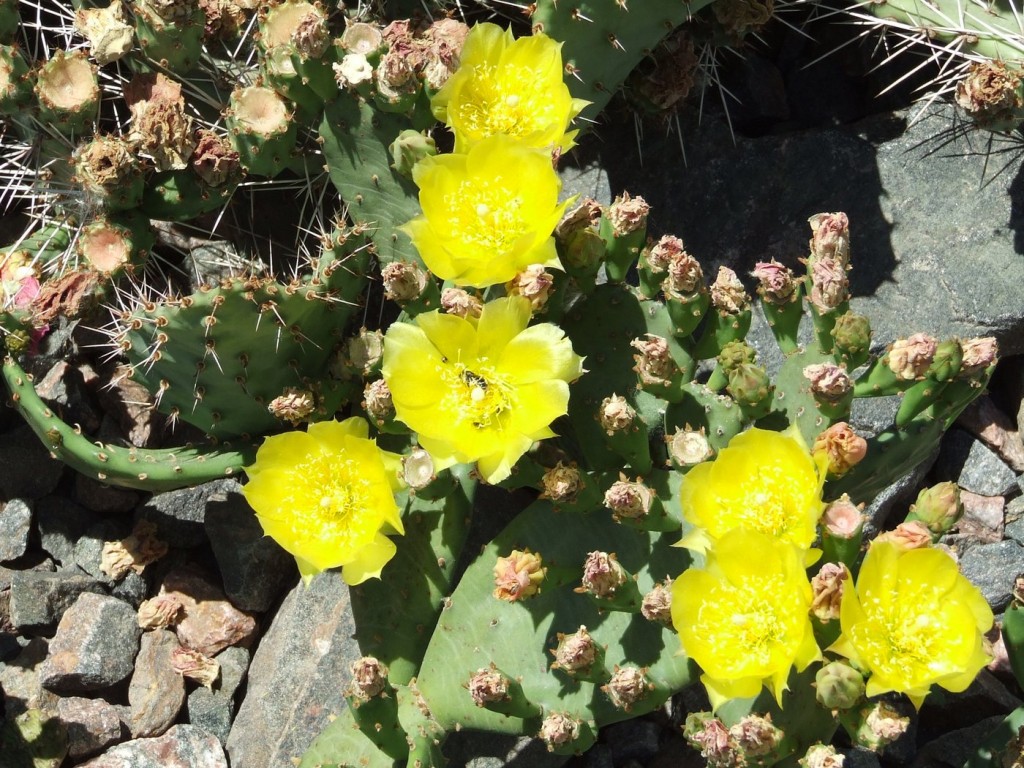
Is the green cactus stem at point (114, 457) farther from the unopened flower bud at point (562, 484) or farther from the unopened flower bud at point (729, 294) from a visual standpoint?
the unopened flower bud at point (729, 294)

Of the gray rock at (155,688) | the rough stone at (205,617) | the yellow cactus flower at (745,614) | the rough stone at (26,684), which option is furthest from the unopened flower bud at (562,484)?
the rough stone at (26,684)

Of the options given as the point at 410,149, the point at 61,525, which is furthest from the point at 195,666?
the point at 410,149

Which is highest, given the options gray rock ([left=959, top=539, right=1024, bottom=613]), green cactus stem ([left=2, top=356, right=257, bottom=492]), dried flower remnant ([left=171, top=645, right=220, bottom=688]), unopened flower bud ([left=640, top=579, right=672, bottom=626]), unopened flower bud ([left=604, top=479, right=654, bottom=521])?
unopened flower bud ([left=604, top=479, right=654, bottom=521])

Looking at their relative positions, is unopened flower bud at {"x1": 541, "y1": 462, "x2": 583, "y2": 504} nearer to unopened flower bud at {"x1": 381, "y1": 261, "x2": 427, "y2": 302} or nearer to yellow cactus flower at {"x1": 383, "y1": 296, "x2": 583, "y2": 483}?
yellow cactus flower at {"x1": 383, "y1": 296, "x2": 583, "y2": 483}

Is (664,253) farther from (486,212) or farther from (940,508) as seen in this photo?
(940,508)

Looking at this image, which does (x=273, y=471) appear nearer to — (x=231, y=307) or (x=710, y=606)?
(x=231, y=307)

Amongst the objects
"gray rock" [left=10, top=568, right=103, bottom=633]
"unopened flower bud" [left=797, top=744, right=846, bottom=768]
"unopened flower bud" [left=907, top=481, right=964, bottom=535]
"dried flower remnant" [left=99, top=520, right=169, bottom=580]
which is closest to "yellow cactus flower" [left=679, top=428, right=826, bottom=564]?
"unopened flower bud" [left=907, top=481, right=964, bottom=535]
